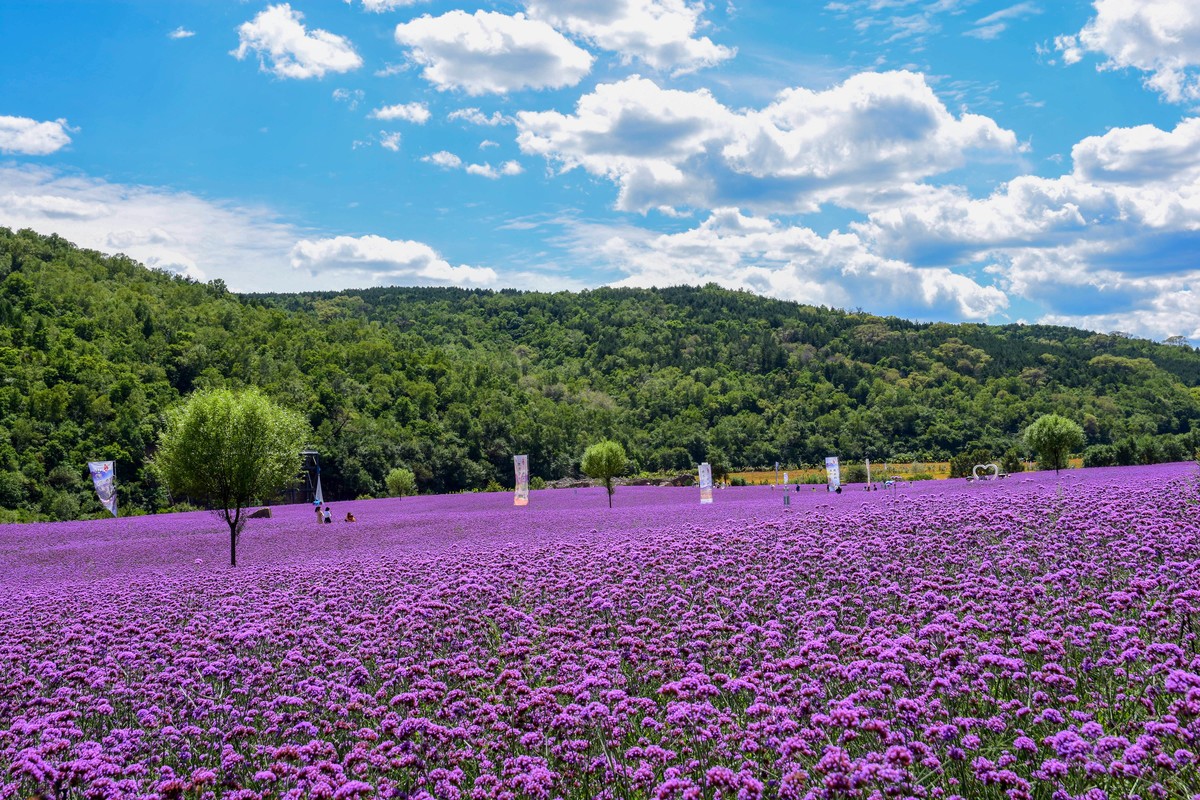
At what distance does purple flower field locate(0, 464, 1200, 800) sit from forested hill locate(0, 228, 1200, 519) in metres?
50.2

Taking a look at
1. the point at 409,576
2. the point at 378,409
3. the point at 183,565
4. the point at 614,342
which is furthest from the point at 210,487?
the point at 614,342

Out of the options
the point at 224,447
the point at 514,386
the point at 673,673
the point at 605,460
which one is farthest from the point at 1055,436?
the point at 514,386

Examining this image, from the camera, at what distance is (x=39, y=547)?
29.9 meters

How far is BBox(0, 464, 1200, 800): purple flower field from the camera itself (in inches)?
192

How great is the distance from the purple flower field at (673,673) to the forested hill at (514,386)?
50219 mm

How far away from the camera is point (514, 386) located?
367ft

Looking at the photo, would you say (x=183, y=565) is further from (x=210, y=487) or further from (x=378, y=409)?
(x=378, y=409)

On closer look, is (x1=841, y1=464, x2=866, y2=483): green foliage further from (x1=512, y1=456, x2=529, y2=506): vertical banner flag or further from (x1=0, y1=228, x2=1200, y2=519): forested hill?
(x1=512, y1=456, x2=529, y2=506): vertical banner flag

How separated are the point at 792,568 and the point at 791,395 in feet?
353

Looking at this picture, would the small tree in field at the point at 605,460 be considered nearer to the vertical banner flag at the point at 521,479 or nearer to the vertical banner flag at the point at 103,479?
the vertical banner flag at the point at 521,479

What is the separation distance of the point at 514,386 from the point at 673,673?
10582 centimetres

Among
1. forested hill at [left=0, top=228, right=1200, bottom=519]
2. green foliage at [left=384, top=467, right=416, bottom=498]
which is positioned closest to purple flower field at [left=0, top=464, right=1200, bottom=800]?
forested hill at [left=0, top=228, right=1200, bottom=519]

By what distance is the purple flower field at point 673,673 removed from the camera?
4.88m

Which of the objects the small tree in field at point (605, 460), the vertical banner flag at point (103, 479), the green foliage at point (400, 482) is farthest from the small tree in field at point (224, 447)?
the green foliage at point (400, 482)
